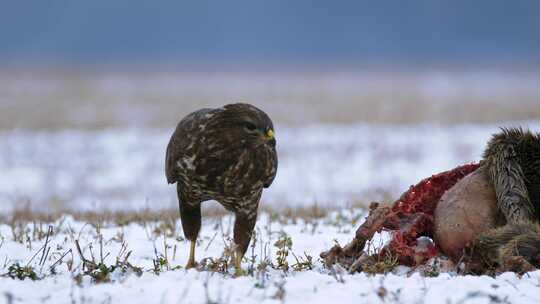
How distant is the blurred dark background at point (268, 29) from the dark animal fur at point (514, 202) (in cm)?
11185

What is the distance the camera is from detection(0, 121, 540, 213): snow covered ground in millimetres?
14000

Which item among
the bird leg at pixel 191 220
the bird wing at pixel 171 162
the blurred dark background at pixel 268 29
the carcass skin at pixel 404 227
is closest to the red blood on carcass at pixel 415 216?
the carcass skin at pixel 404 227

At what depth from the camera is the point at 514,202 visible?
Answer: 5.73 metres

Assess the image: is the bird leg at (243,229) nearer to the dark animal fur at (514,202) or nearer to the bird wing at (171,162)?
the bird wing at (171,162)

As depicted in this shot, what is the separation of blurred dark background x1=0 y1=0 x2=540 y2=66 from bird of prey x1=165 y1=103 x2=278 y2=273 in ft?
368

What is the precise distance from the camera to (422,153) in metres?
18.2

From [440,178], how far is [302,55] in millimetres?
118674

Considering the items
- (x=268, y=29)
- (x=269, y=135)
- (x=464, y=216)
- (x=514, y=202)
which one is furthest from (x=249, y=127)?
(x=268, y=29)

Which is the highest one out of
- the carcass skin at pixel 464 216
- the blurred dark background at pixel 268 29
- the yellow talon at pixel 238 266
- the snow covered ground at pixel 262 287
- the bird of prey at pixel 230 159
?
the blurred dark background at pixel 268 29

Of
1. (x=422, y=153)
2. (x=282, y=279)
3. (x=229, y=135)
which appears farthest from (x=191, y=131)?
(x=422, y=153)

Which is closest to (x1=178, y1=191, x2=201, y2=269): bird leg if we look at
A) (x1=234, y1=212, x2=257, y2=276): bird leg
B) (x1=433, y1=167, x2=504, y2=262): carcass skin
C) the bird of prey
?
the bird of prey

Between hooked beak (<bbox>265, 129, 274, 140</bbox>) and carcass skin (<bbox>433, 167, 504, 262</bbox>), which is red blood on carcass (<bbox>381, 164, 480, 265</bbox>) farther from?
hooked beak (<bbox>265, 129, 274, 140</bbox>)

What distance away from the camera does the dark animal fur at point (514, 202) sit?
17.5 ft

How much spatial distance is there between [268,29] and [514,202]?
5365 inches
